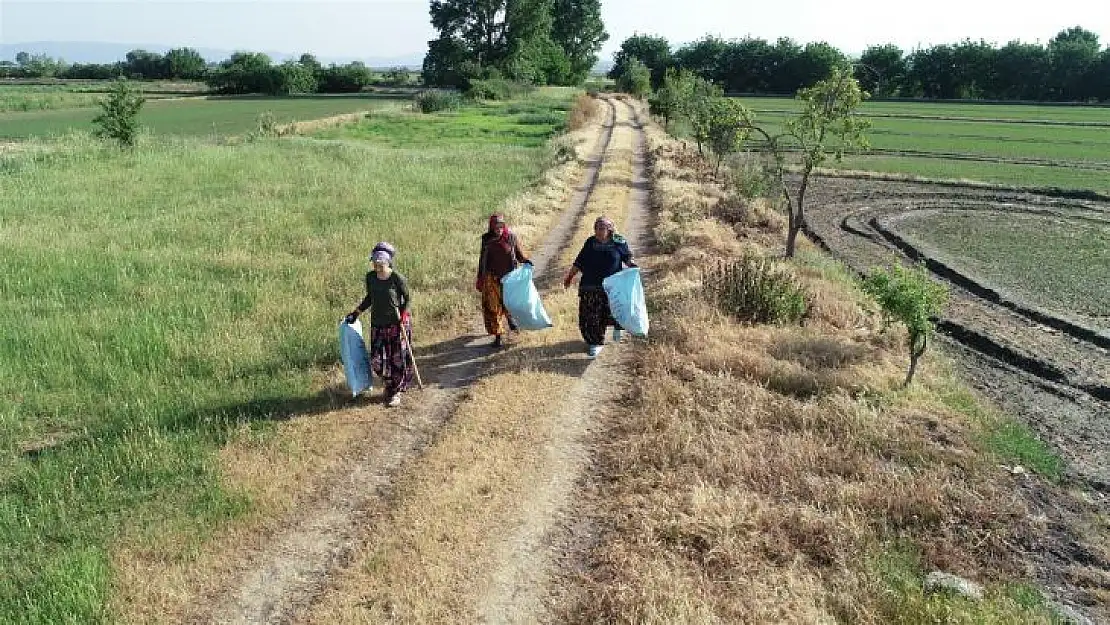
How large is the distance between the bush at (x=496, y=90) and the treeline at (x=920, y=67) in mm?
18308

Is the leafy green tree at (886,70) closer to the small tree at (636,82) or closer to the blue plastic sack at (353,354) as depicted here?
the small tree at (636,82)

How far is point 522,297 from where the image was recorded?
988 centimetres

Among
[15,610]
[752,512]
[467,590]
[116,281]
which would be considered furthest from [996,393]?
[116,281]

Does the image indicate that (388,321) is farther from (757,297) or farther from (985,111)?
(985,111)

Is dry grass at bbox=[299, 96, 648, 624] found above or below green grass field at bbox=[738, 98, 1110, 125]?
below

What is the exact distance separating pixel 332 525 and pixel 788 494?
4.27 metres

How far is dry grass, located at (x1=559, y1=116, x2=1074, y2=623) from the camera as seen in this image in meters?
5.52

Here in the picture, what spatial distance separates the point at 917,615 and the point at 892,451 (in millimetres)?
2646

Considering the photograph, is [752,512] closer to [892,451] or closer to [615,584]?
[615,584]

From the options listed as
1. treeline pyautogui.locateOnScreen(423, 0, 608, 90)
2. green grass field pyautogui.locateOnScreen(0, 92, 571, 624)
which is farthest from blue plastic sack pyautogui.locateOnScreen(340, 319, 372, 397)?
treeline pyautogui.locateOnScreen(423, 0, 608, 90)

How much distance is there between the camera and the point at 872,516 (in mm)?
6582

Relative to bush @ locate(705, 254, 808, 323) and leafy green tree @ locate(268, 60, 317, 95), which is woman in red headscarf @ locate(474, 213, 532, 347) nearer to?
bush @ locate(705, 254, 808, 323)

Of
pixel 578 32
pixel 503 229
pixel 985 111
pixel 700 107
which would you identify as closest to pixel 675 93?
pixel 700 107

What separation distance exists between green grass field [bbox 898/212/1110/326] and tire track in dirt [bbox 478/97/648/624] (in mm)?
10826
